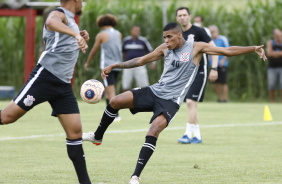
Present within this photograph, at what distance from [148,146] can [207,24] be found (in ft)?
56.7

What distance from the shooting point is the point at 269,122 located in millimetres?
14609

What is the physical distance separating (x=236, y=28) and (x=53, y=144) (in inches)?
580

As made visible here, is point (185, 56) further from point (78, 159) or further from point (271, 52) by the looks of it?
point (271, 52)

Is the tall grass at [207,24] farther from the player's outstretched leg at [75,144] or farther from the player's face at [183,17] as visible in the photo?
the player's outstretched leg at [75,144]

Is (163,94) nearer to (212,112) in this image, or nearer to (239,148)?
(239,148)

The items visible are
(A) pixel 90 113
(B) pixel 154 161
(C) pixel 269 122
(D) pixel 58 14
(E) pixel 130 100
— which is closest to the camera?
(D) pixel 58 14

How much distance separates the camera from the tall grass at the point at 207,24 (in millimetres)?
23375

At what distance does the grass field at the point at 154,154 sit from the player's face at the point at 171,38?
1601 millimetres

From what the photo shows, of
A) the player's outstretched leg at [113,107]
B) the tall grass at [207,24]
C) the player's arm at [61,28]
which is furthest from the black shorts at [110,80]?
the tall grass at [207,24]

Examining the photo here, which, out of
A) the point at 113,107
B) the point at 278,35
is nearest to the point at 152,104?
the point at 113,107

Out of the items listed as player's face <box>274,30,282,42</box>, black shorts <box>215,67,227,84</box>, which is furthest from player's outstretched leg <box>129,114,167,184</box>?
black shorts <box>215,67,227,84</box>

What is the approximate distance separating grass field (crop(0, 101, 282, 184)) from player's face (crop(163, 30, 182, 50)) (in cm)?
160

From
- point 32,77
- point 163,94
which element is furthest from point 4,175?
point 163,94

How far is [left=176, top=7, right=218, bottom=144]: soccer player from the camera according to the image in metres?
10.3
